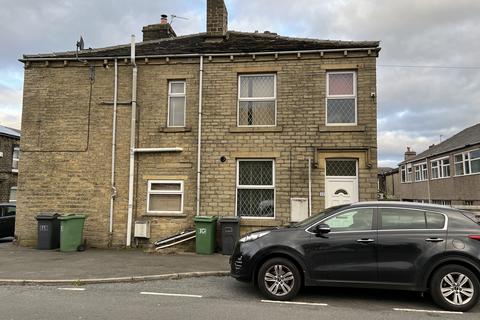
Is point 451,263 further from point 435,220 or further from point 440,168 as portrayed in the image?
point 440,168

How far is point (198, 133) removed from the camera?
1262 cm

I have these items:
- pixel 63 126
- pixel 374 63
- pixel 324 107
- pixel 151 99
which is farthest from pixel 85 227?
pixel 374 63

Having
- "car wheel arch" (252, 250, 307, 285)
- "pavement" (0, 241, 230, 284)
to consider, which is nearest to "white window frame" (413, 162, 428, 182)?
"pavement" (0, 241, 230, 284)

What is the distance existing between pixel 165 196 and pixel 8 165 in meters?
17.2

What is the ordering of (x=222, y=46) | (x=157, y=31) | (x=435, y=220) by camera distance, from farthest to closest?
(x=157, y=31)
(x=222, y=46)
(x=435, y=220)

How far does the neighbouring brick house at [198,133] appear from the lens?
1207cm

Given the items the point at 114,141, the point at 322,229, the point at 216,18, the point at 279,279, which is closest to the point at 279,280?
the point at 279,279

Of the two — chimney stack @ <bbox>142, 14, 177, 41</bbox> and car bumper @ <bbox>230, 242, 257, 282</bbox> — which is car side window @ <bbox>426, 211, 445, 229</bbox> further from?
chimney stack @ <bbox>142, 14, 177, 41</bbox>

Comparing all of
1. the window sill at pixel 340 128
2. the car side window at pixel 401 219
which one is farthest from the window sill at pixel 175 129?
the car side window at pixel 401 219

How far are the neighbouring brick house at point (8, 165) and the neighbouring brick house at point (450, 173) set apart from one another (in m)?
26.3

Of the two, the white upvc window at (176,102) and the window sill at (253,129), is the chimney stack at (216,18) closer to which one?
the white upvc window at (176,102)

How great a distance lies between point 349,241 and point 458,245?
65.2 inches

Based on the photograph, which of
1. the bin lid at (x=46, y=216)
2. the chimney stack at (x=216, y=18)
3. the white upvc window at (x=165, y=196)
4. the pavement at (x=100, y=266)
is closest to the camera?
the pavement at (x=100, y=266)

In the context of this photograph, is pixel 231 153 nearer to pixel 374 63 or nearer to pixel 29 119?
pixel 374 63
